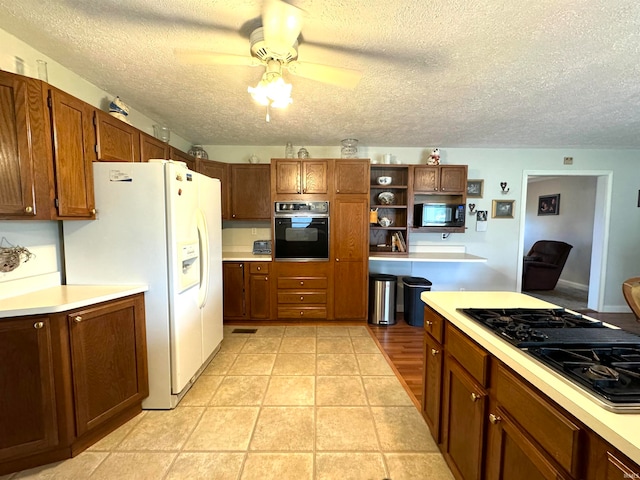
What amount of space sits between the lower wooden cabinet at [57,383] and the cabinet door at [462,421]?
6.69 feet

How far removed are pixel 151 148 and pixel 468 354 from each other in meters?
3.02

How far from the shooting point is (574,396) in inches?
27.6

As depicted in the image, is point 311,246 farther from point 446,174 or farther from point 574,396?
point 574,396

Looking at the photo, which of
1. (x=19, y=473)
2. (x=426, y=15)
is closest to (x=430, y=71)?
(x=426, y=15)

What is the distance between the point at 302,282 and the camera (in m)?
3.45

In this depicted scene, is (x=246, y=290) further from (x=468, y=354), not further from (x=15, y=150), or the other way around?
(x=468, y=354)

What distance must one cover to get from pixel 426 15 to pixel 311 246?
98.2 inches

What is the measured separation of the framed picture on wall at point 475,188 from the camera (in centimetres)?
391

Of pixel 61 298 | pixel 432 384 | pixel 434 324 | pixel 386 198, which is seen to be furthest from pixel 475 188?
pixel 61 298

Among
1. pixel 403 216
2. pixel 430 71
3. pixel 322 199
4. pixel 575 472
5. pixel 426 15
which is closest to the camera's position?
pixel 575 472

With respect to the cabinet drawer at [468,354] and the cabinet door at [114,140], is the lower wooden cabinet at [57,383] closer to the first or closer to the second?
the cabinet door at [114,140]

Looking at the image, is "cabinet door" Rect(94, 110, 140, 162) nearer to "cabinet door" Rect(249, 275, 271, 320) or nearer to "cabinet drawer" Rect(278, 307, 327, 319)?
"cabinet door" Rect(249, 275, 271, 320)

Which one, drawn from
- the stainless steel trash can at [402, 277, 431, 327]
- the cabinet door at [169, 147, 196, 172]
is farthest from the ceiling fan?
the stainless steel trash can at [402, 277, 431, 327]

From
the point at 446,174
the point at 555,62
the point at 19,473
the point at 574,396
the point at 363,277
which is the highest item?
the point at 555,62
